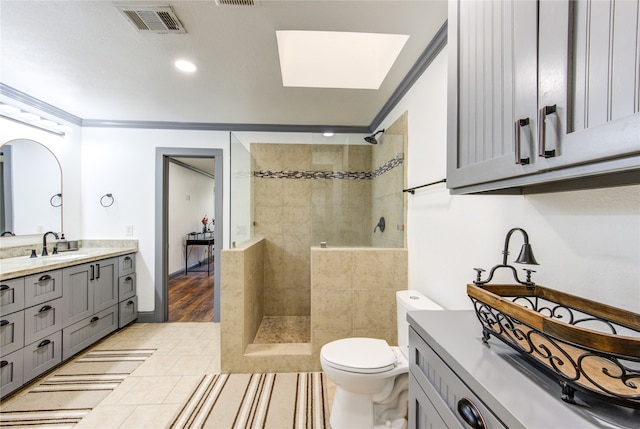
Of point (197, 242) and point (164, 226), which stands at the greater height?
point (164, 226)

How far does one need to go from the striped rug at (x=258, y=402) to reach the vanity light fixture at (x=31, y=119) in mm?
2887

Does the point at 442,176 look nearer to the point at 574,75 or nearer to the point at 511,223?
the point at 511,223

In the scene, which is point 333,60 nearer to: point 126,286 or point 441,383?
point 441,383

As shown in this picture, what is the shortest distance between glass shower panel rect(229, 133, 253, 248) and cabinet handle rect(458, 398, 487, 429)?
2103 millimetres

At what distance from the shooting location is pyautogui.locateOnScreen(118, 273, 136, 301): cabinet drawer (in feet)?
9.73

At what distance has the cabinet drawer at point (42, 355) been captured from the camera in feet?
6.53

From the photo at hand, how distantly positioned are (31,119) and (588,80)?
3.94 m

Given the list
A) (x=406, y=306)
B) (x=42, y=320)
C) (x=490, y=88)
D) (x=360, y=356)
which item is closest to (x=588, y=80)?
(x=490, y=88)

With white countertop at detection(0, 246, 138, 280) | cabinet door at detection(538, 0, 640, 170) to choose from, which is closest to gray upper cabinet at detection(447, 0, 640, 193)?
cabinet door at detection(538, 0, 640, 170)

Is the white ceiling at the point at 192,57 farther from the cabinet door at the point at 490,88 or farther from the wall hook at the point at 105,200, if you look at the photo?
the wall hook at the point at 105,200

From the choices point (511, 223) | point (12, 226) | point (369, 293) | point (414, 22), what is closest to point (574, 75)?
point (511, 223)

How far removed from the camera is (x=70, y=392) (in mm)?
1981

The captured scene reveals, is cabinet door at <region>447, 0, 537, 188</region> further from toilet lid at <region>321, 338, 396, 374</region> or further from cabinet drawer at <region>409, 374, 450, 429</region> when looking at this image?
toilet lid at <region>321, 338, 396, 374</region>

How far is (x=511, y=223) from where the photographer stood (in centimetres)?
114
